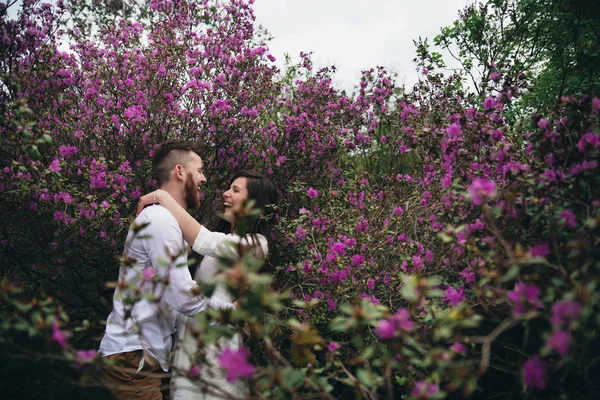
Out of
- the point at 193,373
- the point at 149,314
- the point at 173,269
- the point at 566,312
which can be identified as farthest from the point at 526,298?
the point at 149,314

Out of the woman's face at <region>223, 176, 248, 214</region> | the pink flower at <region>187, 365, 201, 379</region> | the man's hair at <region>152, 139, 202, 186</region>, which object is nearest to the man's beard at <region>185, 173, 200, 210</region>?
the man's hair at <region>152, 139, 202, 186</region>

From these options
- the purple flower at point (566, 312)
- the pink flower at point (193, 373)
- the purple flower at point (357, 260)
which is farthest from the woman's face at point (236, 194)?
the purple flower at point (566, 312)

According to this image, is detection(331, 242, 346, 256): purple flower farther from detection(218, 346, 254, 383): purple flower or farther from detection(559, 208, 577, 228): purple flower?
detection(218, 346, 254, 383): purple flower

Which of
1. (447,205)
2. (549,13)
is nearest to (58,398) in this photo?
(447,205)

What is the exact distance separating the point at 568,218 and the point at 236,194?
2.37 metres

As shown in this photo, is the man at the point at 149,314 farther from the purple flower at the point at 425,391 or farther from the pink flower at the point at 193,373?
the purple flower at the point at 425,391

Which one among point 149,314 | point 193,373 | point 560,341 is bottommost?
point 149,314

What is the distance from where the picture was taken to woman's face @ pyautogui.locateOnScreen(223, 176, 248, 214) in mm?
3168

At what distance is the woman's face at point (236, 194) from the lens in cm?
317

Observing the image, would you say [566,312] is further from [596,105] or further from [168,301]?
[168,301]

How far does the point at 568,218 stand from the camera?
4.66 ft

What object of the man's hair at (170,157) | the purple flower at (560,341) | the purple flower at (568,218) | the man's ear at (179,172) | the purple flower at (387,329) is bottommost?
the purple flower at (387,329)

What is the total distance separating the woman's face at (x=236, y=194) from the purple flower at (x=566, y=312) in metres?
2.49

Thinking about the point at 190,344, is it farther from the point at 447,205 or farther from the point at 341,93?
the point at 341,93
